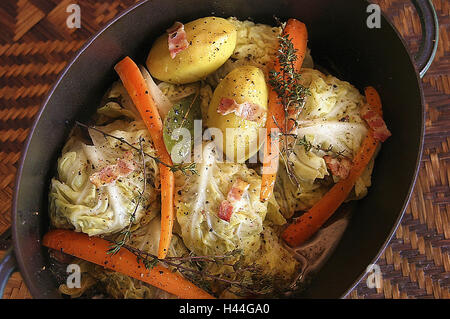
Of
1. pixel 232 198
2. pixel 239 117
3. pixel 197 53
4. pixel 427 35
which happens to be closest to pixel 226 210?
pixel 232 198

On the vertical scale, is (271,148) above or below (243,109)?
below

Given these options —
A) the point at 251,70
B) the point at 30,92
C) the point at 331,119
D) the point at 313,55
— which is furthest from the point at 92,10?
the point at 331,119

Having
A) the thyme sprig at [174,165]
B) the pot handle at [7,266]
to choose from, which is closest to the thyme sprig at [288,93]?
the thyme sprig at [174,165]

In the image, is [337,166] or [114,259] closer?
[114,259]

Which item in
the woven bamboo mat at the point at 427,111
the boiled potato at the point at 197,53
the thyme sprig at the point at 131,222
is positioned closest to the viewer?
the thyme sprig at the point at 131,222

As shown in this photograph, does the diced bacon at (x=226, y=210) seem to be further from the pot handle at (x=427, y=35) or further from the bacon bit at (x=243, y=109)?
the pot handle at (x=427, y=35)

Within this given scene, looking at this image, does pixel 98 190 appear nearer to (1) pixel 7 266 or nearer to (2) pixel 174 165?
(2) pixel 174 165

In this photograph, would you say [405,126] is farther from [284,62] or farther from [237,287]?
Result: [237,287]
